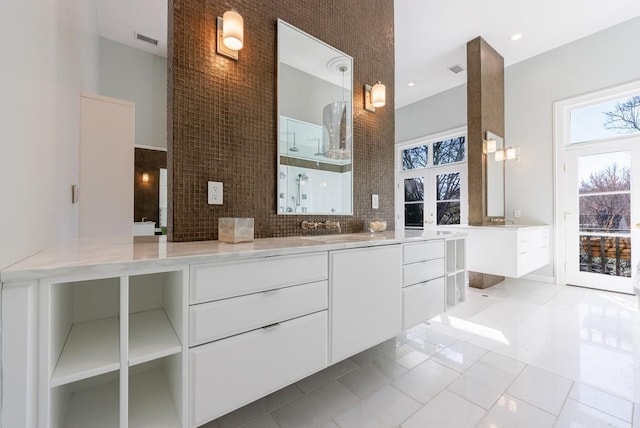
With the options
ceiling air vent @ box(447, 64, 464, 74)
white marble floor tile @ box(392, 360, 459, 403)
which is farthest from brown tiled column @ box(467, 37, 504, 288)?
white marble floor tile @ box(392, 360, 459, 403)

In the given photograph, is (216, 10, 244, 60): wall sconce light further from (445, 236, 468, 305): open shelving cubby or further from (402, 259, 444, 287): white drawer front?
(445, 236, 468, 305): open shelving cubby

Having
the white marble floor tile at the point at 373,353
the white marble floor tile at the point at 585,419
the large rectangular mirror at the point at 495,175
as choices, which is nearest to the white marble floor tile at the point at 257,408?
the white marble floor tile at the point at 373,353

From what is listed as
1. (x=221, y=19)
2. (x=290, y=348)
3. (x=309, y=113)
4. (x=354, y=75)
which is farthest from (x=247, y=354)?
(x=354, y=75)

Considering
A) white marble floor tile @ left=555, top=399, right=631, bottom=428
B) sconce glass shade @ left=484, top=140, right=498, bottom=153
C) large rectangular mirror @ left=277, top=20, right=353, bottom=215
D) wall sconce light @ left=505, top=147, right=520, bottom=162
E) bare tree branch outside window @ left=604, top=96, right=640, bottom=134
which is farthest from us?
wall sconce light @ left=505, top=147, right=520, bottom=162

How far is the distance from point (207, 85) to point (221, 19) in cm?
40

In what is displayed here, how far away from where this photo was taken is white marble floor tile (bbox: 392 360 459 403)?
1.52 m

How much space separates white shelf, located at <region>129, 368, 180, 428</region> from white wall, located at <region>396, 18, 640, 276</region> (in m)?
4.75

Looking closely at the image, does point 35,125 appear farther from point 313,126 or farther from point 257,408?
point 257,408

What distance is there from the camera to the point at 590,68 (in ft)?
11.5

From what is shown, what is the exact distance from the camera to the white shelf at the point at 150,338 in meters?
0.86

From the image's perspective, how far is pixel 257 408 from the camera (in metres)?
1.39

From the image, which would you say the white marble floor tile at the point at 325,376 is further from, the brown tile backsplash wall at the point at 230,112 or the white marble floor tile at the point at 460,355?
the brown tile backsplash wall at the point at 230,112

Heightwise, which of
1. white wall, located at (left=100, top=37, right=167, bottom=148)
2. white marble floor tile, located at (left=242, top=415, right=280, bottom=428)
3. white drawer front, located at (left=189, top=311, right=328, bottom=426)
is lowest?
white marble floor tile, located at (left=242, top=415, right=280, bottom=428)

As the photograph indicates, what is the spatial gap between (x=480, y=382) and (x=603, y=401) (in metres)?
0.58
